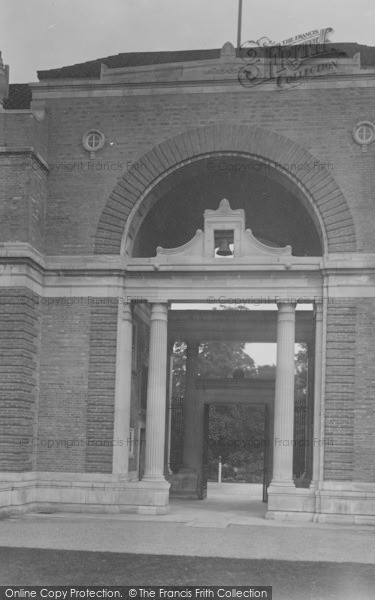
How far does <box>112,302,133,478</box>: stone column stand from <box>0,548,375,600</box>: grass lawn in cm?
848

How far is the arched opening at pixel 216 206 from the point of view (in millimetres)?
27062

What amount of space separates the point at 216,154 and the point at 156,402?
7.54 meters

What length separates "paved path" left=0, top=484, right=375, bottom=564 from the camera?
17.8 metres

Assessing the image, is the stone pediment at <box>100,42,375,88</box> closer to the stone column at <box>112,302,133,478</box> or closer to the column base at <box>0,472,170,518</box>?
the stone column at <box>112,302,133,478</box>

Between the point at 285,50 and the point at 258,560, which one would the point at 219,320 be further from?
the point at 258,560

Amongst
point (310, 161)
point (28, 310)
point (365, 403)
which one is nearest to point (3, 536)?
point (28, 310)

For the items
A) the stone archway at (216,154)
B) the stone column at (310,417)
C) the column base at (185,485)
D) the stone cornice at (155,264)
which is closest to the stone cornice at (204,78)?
the stone archway at (216,154)

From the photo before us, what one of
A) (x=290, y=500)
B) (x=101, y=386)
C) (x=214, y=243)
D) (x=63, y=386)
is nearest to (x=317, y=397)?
(x=290, y=500)

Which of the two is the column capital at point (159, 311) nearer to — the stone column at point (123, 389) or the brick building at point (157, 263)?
the brick building at point (157, 263)

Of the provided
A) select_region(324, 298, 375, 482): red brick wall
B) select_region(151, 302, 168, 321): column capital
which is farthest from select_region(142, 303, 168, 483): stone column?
select_region(324, 298, 375, 482): red brick wall

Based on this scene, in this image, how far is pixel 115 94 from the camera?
26.9 m

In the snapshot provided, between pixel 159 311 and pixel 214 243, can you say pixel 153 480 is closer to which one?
pixel 159 311

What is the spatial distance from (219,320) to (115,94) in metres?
9.70

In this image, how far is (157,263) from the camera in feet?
86.7
